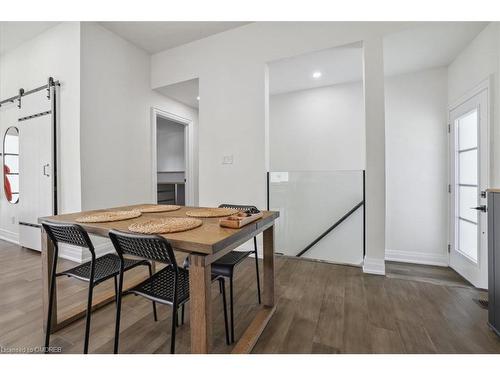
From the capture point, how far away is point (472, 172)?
255 cm

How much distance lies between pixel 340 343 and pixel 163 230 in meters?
1.22

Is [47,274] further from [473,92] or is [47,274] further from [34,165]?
[473,92]

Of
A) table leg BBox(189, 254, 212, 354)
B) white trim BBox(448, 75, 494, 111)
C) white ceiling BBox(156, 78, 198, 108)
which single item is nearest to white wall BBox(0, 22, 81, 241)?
white ceiling BBox(156, 78, 198, 108)

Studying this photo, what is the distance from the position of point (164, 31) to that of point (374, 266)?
383 centimetres

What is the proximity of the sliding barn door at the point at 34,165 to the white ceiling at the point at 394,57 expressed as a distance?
2.99 meters

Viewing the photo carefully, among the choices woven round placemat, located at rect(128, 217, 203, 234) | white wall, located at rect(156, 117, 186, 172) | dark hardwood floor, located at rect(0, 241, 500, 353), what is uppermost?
white wall, located at rect(156, 117, 186, 172)

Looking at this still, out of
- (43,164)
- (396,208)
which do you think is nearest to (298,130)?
(396,208)

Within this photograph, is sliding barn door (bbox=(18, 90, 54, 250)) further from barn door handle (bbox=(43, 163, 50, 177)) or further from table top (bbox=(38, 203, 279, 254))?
table top (bbox=(38, 203, 279, 254))

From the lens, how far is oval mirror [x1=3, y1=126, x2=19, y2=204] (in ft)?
11.5

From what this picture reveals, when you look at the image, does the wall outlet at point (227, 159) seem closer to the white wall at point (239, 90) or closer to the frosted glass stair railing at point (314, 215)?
the white wall at point (239, 90)

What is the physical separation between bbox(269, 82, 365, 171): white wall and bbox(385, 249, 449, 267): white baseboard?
140 centimetres

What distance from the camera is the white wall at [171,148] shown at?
554cm

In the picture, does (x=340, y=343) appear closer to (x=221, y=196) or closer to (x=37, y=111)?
(x=221, y=196)

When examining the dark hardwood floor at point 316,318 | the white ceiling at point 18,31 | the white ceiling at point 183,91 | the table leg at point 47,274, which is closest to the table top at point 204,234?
the table leg at point 47,274
